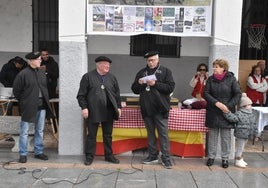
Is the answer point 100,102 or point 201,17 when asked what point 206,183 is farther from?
point 201,17

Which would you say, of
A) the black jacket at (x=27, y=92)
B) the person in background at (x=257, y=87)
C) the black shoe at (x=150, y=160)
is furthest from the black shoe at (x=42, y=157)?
the person in background at (x=257, y=87)

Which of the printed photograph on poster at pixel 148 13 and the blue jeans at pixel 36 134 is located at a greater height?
the printed photograph on poster at pixel 148 13

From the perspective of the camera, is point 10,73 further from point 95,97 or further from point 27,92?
point 95,97

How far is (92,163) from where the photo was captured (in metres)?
6.58

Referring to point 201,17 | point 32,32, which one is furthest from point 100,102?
point 32,32

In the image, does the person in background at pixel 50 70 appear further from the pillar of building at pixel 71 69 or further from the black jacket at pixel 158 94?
the black jacket at pixel 158 94

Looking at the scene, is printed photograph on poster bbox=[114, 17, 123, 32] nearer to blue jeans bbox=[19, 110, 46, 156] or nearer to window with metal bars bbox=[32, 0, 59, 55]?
blue jeans bbox=[19, 110, 46, 156]

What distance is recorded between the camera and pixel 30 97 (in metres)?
6.47

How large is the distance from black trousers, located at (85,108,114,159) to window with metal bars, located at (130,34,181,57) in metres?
3.59

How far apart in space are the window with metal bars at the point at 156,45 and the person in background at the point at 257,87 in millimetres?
1888

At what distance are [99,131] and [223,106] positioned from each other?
214cm

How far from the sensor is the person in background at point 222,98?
631 cm

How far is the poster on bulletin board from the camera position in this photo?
22.4 feet

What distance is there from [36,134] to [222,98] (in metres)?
3.10
